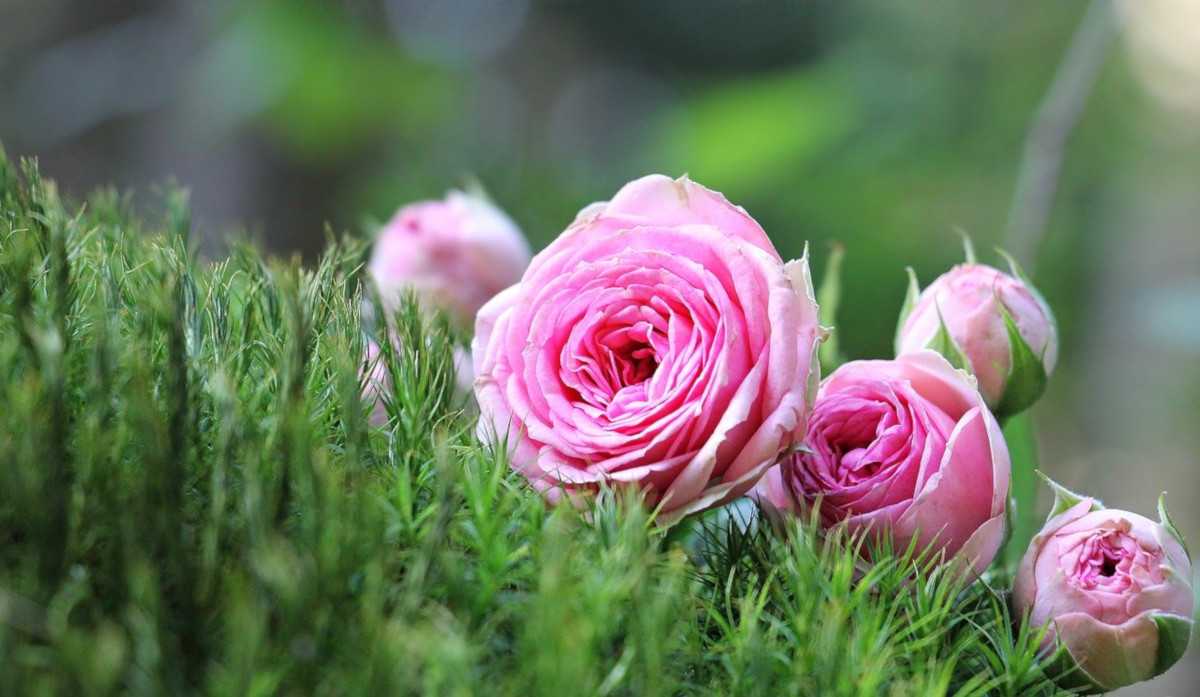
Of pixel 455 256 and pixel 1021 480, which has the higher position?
pixel 455 256

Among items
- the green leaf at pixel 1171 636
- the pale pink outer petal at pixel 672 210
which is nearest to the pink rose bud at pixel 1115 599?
the green leaf at pixel 1171 636

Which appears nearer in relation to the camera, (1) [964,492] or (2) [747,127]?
(1) [964,492]

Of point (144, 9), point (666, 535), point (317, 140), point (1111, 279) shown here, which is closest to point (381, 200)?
point (317, 140)

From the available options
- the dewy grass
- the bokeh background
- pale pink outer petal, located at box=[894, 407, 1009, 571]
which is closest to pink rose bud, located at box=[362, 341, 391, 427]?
the dewy grass

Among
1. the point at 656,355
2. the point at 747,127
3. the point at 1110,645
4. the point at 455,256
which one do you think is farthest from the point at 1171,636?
the point at 747,127

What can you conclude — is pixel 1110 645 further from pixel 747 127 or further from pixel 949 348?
pixel 747 127

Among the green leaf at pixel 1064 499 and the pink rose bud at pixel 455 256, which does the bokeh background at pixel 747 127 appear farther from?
the green leaf at pixel 1064 499

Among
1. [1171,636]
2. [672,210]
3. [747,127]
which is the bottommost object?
[1171,636]
